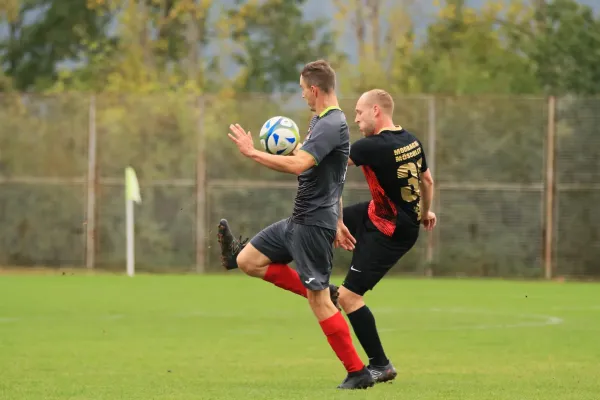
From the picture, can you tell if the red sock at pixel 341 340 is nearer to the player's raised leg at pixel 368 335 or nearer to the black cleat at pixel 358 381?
the black cleat at pixel 358 381

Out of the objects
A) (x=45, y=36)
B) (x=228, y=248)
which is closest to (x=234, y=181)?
(x=228, y=248)

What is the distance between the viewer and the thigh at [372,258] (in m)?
11.1

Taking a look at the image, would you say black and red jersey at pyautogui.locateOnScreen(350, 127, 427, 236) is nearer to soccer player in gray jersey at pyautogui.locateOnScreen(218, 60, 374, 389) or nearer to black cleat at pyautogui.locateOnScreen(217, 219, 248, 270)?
soccer player in gray jersey at pyautogui.locateOnScreen(218, 60, 374, 389)

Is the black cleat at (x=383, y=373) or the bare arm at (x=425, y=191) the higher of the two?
the bare arm at (x=425, y=191)

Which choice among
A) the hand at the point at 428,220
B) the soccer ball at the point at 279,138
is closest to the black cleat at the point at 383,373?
the hand at the point at 428,220

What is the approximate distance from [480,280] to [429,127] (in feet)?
9.50

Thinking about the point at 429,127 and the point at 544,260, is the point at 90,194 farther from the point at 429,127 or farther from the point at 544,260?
the point at 544,260

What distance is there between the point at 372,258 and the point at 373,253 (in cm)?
4

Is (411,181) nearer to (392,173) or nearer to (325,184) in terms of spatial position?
(392,173)

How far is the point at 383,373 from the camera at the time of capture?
1099cm

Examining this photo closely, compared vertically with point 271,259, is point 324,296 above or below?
below

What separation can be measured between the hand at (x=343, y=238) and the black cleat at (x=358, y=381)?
1093 mm

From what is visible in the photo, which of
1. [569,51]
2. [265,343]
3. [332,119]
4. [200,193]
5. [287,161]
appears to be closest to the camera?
[287,161]

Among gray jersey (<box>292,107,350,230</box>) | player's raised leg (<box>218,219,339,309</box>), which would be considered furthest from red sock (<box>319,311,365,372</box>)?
player's raised leg (<box>218,219,339,309</box>)
